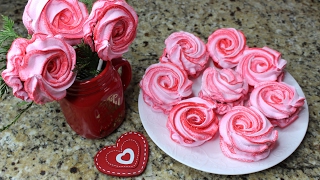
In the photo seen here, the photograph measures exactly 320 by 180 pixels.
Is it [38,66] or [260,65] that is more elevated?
[38,66]

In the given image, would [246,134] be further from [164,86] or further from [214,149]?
[164,86]

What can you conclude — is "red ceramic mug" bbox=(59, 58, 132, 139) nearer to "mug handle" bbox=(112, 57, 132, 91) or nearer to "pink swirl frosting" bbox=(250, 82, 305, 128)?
"mug handle" bbox=(112, 57, 132, 91)

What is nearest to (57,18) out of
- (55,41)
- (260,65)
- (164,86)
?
(55,41)

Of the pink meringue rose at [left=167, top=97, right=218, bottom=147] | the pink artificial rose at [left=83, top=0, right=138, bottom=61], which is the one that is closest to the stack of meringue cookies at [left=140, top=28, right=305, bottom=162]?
the pink meringue rose at [left=167, top=97, right=218, bottom=147]

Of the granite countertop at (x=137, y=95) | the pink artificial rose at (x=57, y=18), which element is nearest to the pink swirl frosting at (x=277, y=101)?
the granite countertop at (x=137, y=95)

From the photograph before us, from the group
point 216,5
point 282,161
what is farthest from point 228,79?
point 216,5

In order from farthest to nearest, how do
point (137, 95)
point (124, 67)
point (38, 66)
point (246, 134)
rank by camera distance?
1. point (137, 95)
2. point (124, 67)
3. point (246, 134)
4. point (38, 66)
